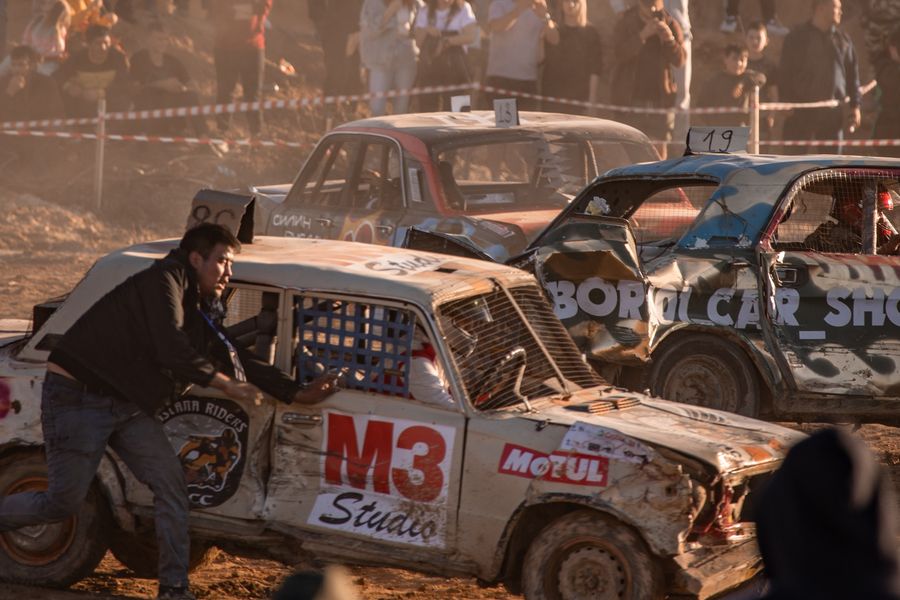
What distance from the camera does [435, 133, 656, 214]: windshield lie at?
12.0 meters

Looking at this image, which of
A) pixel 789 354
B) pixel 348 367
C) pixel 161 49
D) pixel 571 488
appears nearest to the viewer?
pixel 571 488

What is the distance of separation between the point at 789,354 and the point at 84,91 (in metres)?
12.6

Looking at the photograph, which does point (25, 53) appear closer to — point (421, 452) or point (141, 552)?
point (141, 552)

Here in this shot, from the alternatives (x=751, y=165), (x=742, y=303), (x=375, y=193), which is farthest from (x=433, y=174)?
(x=742, y=303)

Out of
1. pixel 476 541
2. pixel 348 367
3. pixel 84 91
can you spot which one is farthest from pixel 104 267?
pixel 84 91

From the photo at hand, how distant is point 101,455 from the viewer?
6445mm

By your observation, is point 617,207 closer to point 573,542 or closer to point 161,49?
point 573,542

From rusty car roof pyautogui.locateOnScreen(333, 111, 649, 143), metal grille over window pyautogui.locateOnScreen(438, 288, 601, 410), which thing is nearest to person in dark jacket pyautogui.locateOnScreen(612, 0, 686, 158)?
rusty car roof pyautogui.locateOnScreen(333, 111, 649, 143)

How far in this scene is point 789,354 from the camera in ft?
29.9

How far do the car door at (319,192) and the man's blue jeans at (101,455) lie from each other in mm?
6037

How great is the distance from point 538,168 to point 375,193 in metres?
1.27

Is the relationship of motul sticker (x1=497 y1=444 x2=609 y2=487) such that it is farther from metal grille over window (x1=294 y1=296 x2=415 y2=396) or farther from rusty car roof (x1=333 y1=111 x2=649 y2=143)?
rusty car roof (x1=333 y1=111 x2=649 y2=143)

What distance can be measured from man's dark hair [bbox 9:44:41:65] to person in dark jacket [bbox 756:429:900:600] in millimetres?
17942

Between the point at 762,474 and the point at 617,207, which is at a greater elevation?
the point at 617,207
